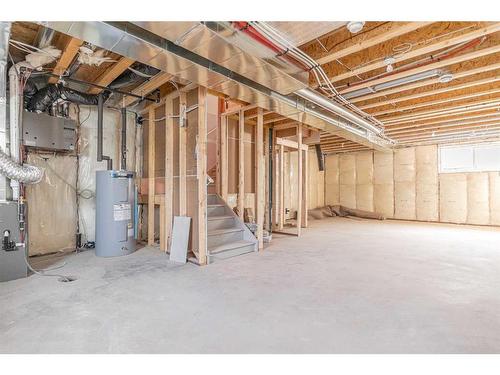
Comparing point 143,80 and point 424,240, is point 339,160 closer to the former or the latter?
point 424,240

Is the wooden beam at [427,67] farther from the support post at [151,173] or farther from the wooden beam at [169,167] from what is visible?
the support post at [151,173]

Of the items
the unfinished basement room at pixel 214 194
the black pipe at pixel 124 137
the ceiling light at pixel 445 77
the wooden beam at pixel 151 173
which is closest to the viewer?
the unfinished basement room at pixel 214 194

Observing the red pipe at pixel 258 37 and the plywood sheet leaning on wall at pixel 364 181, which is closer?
the red pipe at pixel 258 37

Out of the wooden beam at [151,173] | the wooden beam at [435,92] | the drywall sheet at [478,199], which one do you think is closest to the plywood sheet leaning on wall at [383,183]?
the drywall sheet at [478,199]

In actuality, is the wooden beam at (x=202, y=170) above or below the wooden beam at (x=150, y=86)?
below

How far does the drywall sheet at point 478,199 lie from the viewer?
680 cm

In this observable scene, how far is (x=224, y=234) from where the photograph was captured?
3.94m

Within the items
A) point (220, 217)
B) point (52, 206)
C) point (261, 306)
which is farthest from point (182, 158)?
point (261, 306)

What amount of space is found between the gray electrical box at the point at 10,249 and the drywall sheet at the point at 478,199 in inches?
362

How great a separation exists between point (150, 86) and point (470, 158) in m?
8.07

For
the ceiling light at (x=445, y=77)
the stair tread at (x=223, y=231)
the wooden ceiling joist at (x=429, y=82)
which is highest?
the wooden ceiling joist at (x=429, y=82)

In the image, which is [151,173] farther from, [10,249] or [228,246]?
[10,249]
